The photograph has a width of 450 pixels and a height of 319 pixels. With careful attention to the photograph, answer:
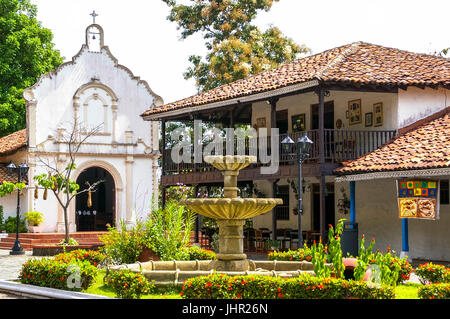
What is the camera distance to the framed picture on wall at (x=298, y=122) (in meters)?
25.5

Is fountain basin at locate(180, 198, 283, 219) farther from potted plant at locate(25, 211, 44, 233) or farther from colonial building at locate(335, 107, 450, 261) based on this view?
potted plant at locate(25, 211, 44, 233)

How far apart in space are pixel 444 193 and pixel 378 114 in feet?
11.4

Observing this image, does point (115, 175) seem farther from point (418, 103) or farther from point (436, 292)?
point (436, 292)

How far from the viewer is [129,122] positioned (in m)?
34.3

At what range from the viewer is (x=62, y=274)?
44.8ft

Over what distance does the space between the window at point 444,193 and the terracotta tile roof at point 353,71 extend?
9.70 feet

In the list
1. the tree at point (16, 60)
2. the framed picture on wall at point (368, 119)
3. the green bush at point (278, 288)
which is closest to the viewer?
the green bush at point (278, 288)

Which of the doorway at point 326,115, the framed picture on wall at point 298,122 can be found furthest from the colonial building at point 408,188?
the framed picture on wall at point 298,122

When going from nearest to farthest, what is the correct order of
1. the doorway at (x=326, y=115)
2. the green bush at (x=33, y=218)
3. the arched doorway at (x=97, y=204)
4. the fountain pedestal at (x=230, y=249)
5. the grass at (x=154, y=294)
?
the grass at (x=154, y=294)
the fountain pedestal at (x=230, y=249)
the doorway at (x=326, y=115)
the green bush at (x=33, y=218)
the arched doorway at (x=97, y=204)

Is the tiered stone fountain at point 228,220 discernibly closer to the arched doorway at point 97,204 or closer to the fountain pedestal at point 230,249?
the fountain pedestal at point 230,249

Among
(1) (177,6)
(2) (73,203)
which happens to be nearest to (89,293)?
Answer: (2) (73,203)

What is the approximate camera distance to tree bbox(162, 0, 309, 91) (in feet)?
120

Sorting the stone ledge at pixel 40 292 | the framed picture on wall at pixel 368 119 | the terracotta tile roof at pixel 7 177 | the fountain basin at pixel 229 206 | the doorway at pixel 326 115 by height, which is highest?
the doorway at pixel 326 115

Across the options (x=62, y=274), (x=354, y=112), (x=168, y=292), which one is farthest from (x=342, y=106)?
(x=62, y=274)
